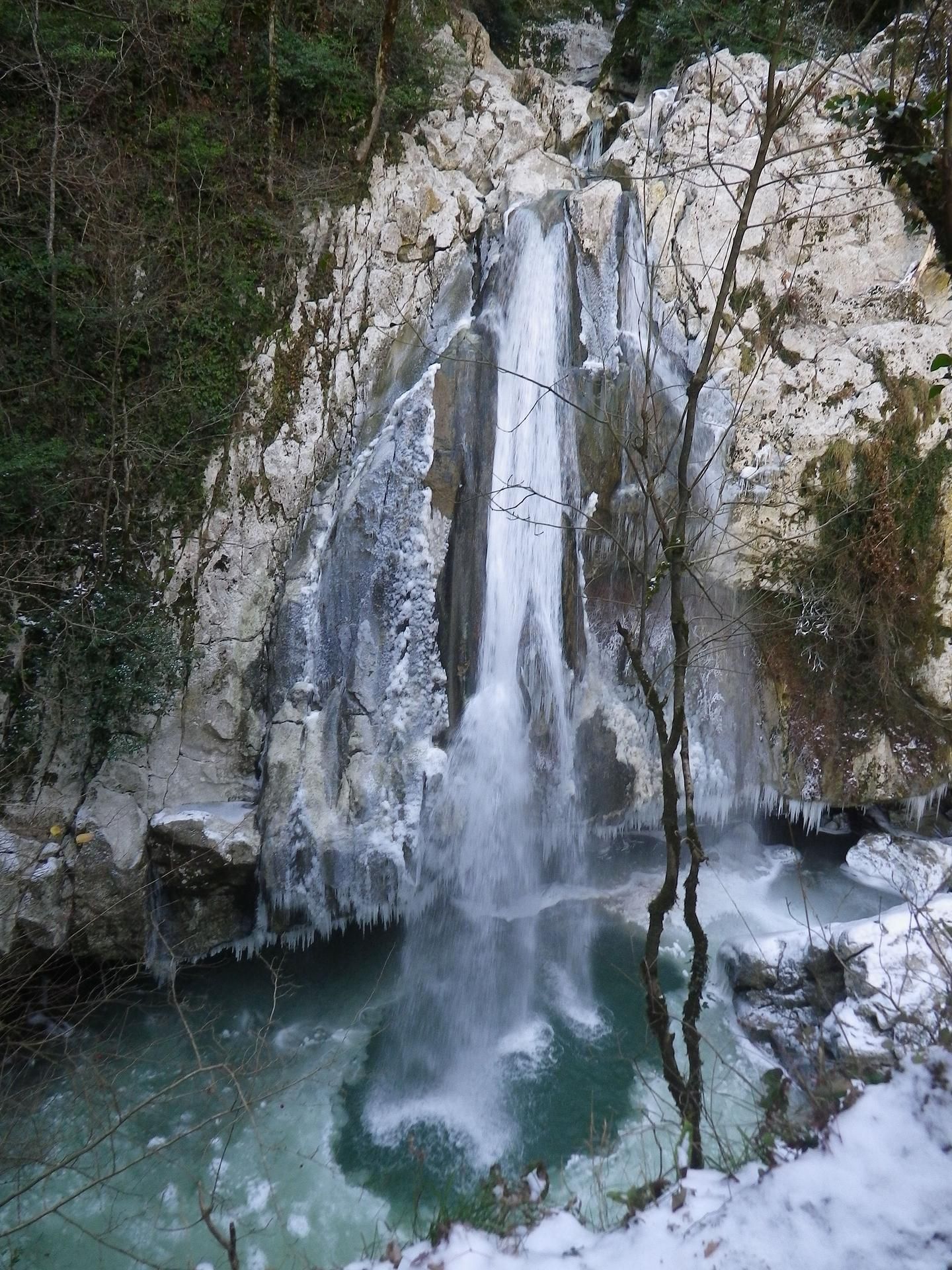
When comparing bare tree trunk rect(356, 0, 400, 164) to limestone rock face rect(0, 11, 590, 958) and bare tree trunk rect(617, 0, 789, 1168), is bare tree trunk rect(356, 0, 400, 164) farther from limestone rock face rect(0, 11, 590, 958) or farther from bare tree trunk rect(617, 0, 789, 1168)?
bare tree trunk rect(617, 0, 789, 1168)

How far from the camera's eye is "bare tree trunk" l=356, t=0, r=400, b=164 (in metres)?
7.36

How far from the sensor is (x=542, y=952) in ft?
21.5

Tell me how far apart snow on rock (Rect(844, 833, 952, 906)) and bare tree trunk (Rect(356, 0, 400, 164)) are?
8945mm

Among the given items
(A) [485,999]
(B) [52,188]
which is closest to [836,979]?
(A) [485,999]

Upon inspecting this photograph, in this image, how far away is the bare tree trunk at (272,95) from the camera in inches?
285

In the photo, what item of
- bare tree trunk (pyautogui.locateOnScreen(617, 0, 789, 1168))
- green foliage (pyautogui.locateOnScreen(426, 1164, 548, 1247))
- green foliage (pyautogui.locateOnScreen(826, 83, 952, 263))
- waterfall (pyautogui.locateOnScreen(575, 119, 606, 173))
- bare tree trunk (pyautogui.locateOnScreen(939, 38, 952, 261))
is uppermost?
waterfall (pyautogui.locateOnScreen(575, 119, 606, 173))

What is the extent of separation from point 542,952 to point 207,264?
7.20m

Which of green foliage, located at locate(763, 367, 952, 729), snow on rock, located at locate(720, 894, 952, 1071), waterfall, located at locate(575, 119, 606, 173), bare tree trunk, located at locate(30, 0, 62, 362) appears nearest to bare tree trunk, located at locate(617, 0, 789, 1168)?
snow on rock, located at locate(720, 894, 952, 1071)

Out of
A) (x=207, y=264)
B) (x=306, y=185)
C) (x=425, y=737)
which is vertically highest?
(x=306, y=185)

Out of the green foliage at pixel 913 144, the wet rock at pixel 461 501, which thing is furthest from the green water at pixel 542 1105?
the green foliage at pixel 913 144

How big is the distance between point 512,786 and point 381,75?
289 inches

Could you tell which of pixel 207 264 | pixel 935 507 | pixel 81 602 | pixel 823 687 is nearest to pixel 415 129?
pixel 207 264

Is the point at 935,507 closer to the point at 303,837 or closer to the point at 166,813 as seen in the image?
the point at 303,837

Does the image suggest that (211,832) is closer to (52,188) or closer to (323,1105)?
(323,1105)
